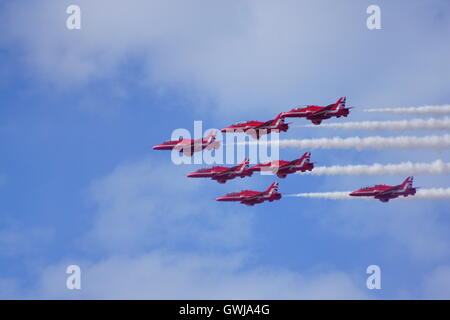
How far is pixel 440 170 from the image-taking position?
637 ft

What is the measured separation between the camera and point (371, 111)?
648 ft
